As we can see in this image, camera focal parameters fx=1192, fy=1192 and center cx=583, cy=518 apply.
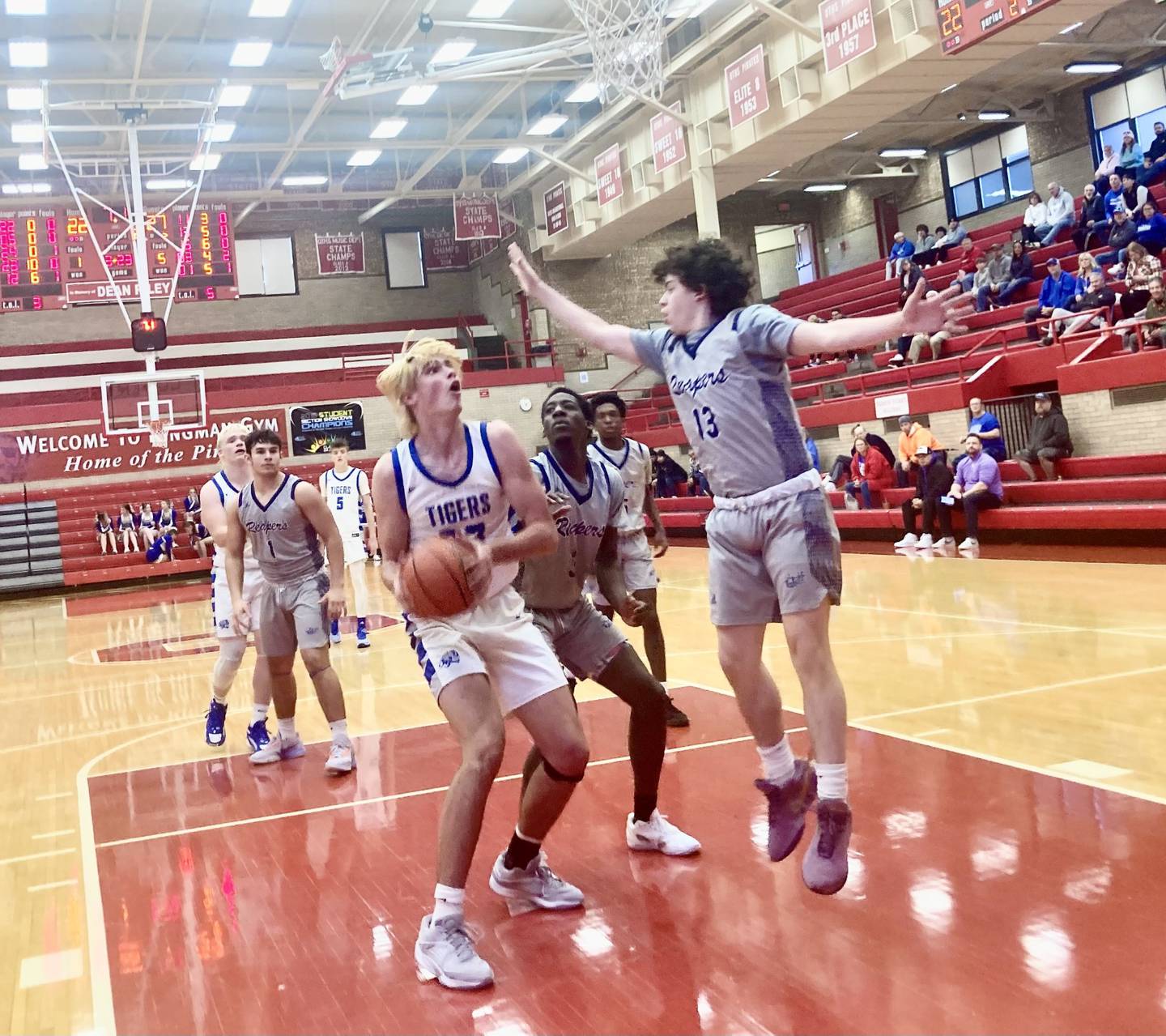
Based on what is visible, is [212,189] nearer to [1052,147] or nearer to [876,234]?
[876,234]

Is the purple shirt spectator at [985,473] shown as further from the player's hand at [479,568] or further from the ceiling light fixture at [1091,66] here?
the player's hand at [479,568]

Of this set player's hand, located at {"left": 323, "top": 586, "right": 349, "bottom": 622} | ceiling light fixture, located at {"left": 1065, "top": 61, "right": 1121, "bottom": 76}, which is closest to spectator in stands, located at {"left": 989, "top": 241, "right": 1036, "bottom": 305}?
ceiling light fixture, located at {"left": 1065, "top": 61, "right": 1121, "bottom": 76}

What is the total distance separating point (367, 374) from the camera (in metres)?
29.1

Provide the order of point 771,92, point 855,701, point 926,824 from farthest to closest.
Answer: point 771,92 < point 855,701 < point 926,824

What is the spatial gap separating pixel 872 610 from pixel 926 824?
5.77 metres

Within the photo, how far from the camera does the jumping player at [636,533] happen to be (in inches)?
242

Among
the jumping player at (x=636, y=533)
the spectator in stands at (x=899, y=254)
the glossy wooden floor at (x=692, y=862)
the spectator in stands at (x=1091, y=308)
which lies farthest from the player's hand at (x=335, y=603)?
the spectator in stands at (x=899, y=254)

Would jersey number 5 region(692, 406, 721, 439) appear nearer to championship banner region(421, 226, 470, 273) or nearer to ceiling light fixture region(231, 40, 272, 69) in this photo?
ceiling light fixture region(231, 40, 272, 69)

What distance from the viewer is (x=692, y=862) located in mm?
4086

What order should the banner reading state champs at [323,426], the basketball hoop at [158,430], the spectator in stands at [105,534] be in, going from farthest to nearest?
the banner reading state champs at [323,426], the spectator in stands at [105,534], the basketball hoop at [158,430]

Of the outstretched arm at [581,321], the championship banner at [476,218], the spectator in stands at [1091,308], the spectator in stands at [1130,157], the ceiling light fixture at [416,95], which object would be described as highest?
the ceiling light fixture at [416,95]

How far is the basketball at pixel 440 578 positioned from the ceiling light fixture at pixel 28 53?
19113 millimetres

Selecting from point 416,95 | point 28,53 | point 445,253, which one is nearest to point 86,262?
point 28,53

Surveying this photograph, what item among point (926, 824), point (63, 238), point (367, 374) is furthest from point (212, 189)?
point (926, 824)
